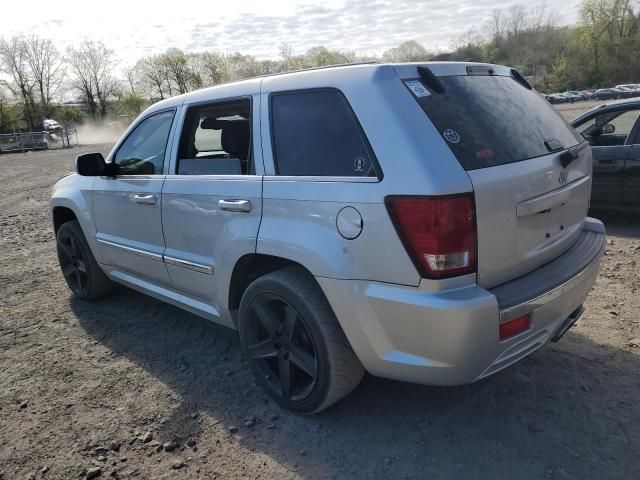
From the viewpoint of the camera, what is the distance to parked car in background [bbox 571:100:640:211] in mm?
6113

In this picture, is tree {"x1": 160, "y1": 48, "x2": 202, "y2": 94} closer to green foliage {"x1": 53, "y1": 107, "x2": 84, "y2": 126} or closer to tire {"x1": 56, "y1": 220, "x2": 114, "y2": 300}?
green foliage {"x1": 53, "y1": 107, "x2": 84, "y2": 126}

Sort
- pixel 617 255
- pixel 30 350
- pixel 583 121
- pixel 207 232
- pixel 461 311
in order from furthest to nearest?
1. pixel 583 121
2. pixel 617 255
3. pixel 30 350
4. pixel 207 232
5. pixel 461 311

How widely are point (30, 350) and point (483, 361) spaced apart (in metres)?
3.49

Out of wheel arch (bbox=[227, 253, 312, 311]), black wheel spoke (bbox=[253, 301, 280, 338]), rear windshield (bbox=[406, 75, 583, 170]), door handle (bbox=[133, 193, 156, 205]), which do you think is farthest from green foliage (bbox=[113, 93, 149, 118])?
rear windshield (bbox=[406, 75, 583, 170])

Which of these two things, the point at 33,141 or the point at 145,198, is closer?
the point at 145,198

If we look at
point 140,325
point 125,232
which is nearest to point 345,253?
point 125,232

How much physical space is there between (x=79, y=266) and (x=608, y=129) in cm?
647

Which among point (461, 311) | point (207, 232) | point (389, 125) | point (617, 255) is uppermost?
point (389, 125)

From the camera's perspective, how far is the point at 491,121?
2543mm

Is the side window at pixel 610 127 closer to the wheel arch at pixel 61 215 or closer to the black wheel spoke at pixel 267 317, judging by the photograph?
the black wheel spoke at pixel 267 317

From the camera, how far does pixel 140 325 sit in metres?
4.32

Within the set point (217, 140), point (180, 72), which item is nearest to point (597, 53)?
point (180, 72)

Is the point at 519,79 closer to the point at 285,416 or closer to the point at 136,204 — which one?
the point at 285,416

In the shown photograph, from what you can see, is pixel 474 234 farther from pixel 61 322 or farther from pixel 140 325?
pixel 61 322
